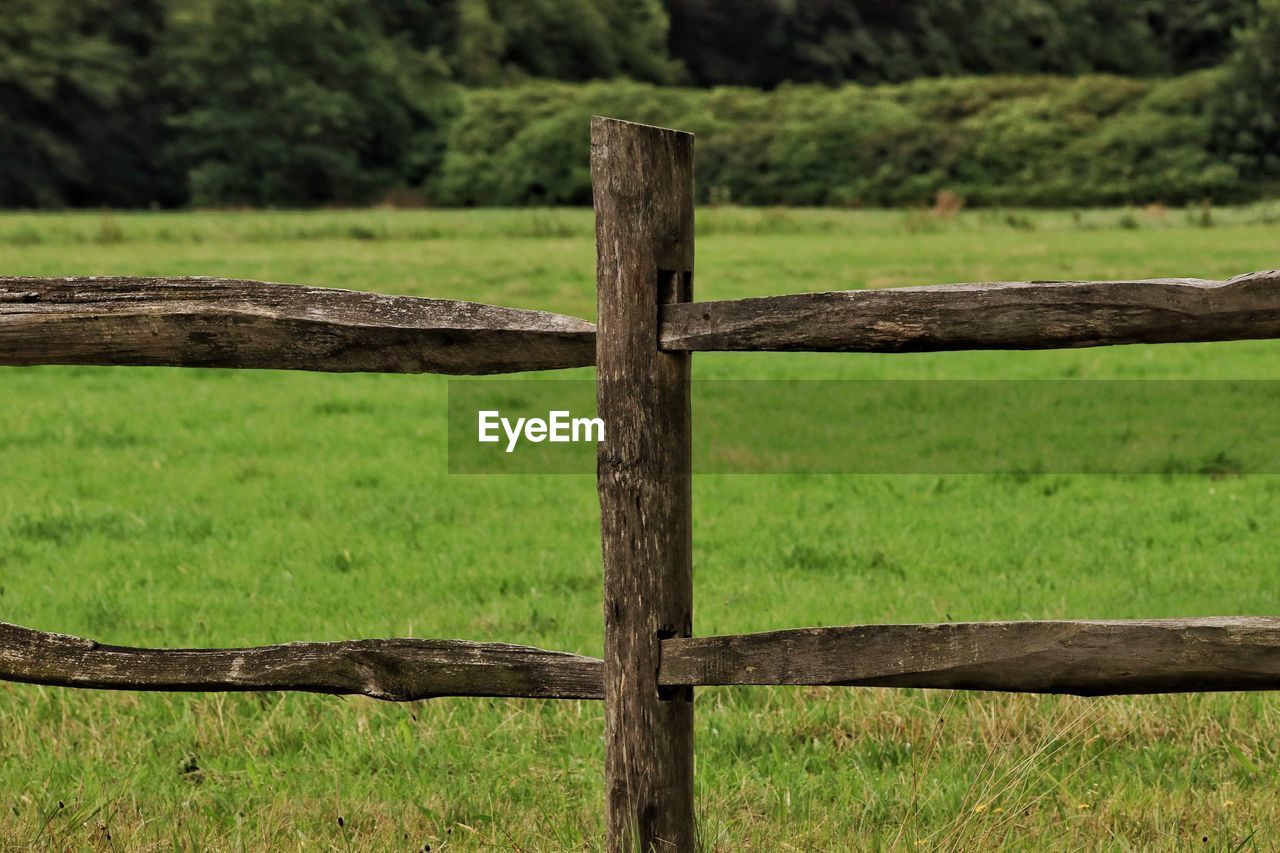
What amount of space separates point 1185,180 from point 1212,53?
65.3 ft

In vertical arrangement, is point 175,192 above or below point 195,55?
below

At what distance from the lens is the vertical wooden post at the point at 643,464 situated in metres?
3.21

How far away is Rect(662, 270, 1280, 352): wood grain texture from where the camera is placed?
115 inches

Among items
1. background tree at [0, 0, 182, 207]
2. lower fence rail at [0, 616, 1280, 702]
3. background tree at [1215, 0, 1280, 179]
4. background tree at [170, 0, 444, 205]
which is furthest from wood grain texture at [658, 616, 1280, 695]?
background tree at [0, 0, 182, 207]

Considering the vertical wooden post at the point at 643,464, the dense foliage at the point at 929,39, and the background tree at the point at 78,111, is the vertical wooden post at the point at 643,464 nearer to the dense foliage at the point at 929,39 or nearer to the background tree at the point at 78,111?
the background tree at the point at 78,111

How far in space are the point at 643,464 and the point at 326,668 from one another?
1023 mm

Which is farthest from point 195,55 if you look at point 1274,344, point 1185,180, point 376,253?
point 1274,344

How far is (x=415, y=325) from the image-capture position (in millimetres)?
3330

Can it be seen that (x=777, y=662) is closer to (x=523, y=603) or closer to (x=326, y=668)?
(x=326, y=668)

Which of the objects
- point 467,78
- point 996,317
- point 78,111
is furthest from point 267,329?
point 467,78

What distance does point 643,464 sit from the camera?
3.23 meters

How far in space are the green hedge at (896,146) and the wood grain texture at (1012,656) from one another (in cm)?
4973

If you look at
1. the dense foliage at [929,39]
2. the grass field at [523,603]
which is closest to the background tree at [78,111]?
the dense foliage at [929,39]

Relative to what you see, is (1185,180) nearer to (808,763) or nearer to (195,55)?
(195,55)
